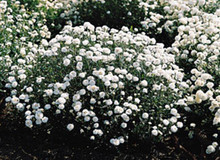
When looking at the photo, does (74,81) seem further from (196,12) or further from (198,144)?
(196,12)

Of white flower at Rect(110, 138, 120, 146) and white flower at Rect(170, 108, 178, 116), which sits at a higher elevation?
white flower at Rect(170, 108, 178, 116)

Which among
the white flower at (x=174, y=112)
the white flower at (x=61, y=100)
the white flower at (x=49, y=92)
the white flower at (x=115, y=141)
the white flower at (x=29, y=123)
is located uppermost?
the white flower at (x=174, y=112)

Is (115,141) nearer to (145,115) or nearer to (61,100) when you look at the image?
(145,115)

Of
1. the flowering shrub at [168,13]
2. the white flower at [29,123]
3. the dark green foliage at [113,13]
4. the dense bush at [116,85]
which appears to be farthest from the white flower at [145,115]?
the dark green foliage at [113,13]

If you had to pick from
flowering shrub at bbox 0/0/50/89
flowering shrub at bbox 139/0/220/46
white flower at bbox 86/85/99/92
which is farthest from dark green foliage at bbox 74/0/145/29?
white flower at bbox 86/85/99/92

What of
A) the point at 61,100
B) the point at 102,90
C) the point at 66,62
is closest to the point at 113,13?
the point at 66,62

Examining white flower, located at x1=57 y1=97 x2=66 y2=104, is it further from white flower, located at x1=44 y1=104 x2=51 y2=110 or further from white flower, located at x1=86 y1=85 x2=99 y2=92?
white flower, located at x1=86 y1=85 x2=99 y2=92

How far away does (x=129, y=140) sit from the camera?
170 inches

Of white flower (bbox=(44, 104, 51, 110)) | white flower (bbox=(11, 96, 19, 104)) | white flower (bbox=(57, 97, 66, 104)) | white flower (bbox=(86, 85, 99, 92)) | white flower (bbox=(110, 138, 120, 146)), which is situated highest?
white flower (bbox=(86, 85, 99, 92))

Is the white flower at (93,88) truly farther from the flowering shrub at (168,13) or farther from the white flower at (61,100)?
the flowering shrub at (168,13)

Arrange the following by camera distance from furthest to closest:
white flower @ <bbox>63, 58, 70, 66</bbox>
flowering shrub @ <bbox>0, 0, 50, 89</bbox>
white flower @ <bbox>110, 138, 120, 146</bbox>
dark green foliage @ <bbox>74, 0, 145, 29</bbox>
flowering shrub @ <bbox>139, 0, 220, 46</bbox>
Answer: dark green foliage @ <bbox>74, 0, 145, 29</bbox> < flowering shrub @ <bbox>139, 0, 220, 46</bbox> < flowering shrub @ <bbox>0, 0, 50, 89</bbox> < white flower @ <bbox>63, 58, 70, 66</bbox> < white flower @ <bbox>110, 138, 120, 146</bbox>

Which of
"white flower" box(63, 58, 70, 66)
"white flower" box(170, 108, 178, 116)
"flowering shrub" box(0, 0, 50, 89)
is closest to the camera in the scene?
"white flower" box(170, 108, 178, 116)

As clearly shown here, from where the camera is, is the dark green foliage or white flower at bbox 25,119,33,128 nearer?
white flower at bbox 25,119,33,128

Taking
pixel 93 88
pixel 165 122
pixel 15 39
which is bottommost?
pixel 15 39
